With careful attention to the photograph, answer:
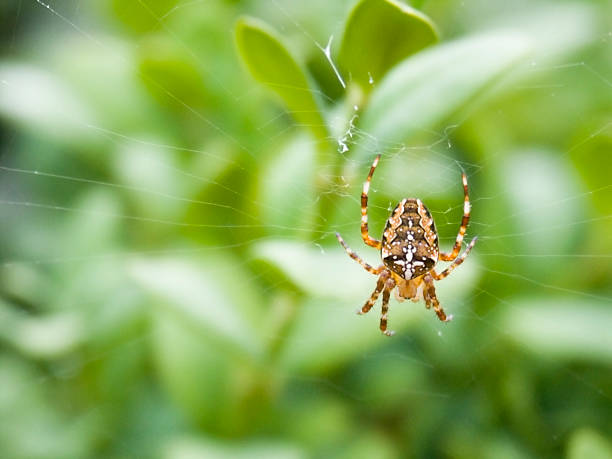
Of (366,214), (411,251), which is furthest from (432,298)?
(366,214)

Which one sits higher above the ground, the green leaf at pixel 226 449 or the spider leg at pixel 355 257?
the spider leg at pixel 355 257

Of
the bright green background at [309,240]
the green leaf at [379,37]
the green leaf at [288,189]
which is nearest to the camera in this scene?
the green leaf at [379,37]

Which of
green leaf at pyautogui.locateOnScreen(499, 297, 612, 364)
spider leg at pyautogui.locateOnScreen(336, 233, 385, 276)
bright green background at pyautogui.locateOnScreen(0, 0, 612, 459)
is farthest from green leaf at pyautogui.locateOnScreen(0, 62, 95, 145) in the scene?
green leaf at pyautogui.locateOnScreen(499, 297, 612, 364)

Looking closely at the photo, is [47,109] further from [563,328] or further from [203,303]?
[563,328]

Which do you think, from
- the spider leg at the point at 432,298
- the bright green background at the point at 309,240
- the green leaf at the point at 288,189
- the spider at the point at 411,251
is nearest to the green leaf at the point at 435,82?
the bright green background at the point at 309,240

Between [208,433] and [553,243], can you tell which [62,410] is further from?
[553,243]

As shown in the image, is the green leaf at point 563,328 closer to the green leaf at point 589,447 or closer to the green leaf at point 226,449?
the green leaf at point 589,447
